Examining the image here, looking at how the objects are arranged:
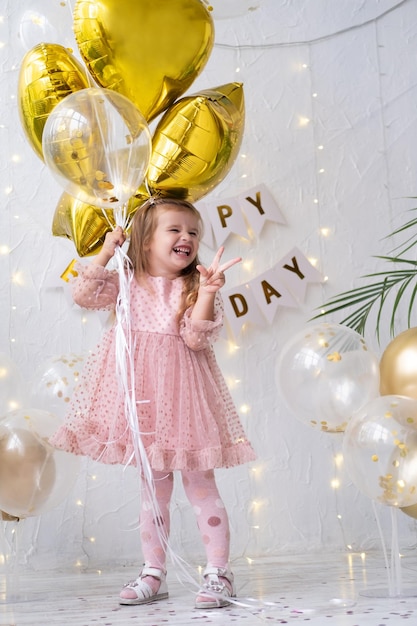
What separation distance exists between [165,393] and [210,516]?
0.24m

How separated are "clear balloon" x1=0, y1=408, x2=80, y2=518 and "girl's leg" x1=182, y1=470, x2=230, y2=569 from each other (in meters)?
A: 0.23

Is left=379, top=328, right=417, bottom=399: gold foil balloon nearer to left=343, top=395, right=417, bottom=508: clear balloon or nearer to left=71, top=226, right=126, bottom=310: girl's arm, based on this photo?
left=343, top=395, right=417, bottom=508: clear balloon

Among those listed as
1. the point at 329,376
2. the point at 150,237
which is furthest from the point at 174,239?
the point at 329,376

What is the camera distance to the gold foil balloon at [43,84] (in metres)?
1.50

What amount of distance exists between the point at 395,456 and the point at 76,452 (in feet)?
1.84

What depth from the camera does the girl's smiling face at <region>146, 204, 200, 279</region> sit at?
1.54 m

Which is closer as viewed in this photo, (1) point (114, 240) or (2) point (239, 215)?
(1) point (114, 240)

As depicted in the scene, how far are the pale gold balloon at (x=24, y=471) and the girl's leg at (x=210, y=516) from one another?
0.84 feet

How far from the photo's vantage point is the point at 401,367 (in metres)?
1.52

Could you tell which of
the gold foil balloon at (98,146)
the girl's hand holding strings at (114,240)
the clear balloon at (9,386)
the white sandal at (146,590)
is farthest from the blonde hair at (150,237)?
the white sandal at (146,590)

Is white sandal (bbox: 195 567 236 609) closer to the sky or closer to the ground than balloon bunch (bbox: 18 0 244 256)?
closer to the ground

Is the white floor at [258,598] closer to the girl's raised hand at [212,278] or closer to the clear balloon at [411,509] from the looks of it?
the clear balloon at [411,509]

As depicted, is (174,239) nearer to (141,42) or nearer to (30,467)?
(141,42)

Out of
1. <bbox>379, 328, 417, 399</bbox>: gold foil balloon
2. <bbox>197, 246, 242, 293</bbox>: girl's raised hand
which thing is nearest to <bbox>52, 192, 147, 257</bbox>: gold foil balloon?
<bbox>197, 246, 242, 293</bbox>: girl's raised hand
